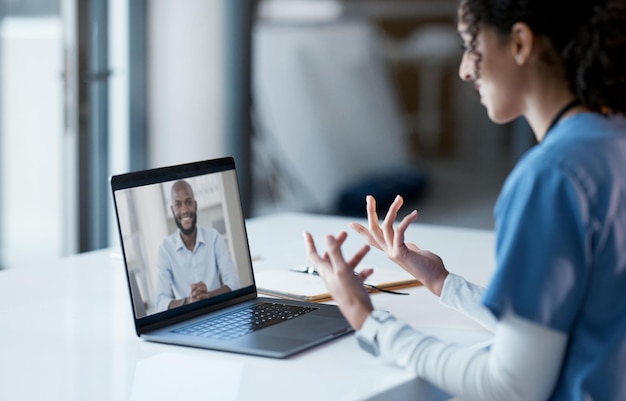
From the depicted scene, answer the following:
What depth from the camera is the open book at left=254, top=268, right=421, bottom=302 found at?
144 centimetres

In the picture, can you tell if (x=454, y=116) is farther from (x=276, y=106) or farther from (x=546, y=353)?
(x=546, y=353)

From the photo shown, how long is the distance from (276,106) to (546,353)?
11.4 feet

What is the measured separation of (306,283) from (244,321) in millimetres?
275

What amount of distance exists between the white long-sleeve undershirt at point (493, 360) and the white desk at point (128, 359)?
4cm

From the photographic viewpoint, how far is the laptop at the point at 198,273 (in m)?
1.19

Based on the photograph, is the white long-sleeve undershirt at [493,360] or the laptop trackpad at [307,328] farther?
the laptop trackpad at [307,328]

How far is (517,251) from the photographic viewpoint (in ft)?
3.08

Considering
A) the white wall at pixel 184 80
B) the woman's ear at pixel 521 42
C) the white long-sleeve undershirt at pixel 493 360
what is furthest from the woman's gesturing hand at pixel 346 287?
the white wall at pixel 184 80

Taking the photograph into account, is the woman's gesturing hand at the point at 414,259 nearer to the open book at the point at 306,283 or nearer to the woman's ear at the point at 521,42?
the open book at the point at 306,283

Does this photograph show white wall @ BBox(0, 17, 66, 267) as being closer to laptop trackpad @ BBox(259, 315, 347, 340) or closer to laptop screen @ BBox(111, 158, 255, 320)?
laptop screen @ BBox(111, 158, 255, 320)

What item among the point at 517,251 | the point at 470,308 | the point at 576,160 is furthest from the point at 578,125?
the point at 470,308

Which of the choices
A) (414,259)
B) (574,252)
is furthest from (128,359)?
(574,252)

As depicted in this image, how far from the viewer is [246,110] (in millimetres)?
4371

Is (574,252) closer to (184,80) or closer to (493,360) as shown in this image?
(493,360)
